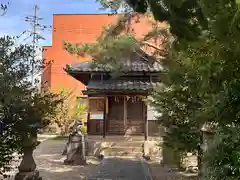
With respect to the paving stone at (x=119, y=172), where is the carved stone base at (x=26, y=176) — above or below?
above

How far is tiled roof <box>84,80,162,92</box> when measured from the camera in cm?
2238

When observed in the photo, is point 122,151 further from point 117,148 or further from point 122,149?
point 117,148

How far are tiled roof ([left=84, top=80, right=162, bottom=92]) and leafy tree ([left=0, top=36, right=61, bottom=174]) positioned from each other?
1413 centimetres

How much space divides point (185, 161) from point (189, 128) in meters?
3.67

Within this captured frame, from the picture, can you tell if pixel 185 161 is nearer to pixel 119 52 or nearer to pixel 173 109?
pixel 173 109

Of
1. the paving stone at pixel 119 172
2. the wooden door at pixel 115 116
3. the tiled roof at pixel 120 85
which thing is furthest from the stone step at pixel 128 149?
the paving stone at pixel 119 172

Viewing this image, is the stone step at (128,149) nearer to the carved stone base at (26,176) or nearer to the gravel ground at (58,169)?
the gravel ground at (58,169)

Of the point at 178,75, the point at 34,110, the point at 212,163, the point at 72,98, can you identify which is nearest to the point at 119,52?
the point at 178,75

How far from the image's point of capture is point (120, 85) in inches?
902

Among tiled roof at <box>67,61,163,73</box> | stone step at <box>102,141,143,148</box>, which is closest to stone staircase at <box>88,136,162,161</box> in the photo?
stone step at <box>102,141,143,148</box>

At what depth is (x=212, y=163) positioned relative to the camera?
15.5 feet

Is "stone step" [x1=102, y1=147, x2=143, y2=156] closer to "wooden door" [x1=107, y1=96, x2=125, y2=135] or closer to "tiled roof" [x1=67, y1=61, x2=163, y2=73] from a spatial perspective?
"wooden door" [x1=107, y1=96, x2=125, y2=135]

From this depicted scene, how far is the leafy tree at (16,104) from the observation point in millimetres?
7422

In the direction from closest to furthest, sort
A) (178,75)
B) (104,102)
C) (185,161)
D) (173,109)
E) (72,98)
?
1. (178,75)
2. (173,109)
3. (185,161)
4. (104,102)
5. (72,98)
